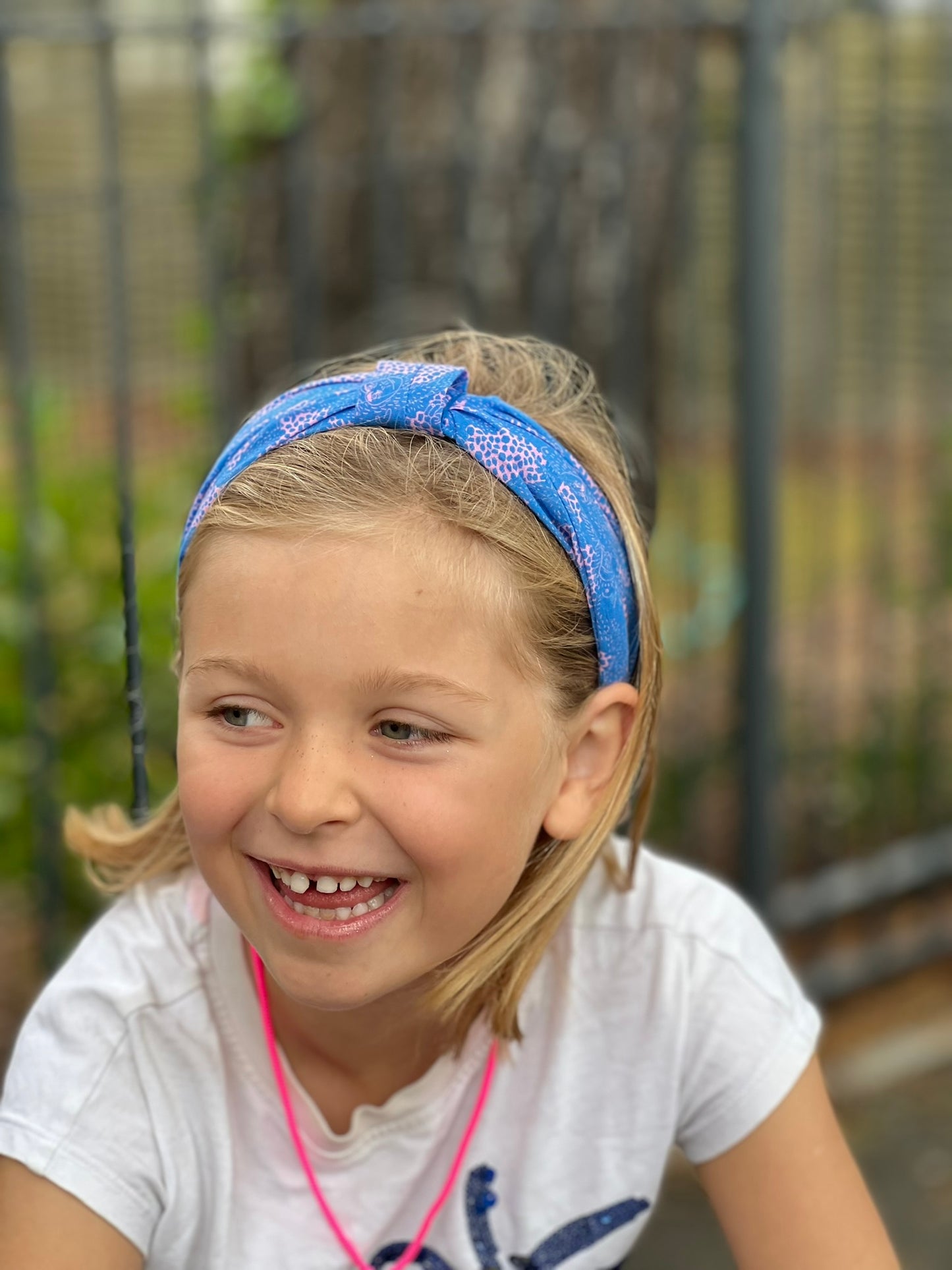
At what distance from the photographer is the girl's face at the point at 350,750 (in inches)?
52.5

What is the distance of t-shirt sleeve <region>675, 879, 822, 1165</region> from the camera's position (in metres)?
1.61

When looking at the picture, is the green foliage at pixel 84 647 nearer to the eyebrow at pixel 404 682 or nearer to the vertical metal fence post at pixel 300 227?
the vertical metal fence post at pixel 300 227

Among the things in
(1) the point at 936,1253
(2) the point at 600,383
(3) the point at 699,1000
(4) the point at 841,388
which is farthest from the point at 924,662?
(3) the point at 699,1000

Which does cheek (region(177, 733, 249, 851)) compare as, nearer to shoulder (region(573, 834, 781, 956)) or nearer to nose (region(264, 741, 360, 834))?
nose (region(264, 741, 360, 834))

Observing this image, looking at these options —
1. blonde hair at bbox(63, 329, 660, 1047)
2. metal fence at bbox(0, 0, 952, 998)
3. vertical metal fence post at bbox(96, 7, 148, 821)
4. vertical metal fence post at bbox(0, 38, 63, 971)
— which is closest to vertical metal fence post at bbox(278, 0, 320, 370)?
metal fence at bbox(0, 0, 952, 998)

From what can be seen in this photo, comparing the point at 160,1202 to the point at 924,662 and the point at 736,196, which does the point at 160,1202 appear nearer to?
the point at 736,196

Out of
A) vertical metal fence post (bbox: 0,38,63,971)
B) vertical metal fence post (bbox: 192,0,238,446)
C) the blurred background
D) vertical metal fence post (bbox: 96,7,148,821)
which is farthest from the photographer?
the blurred background

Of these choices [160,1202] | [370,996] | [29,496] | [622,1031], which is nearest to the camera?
[370,996]

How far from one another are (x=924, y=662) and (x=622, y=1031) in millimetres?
2368

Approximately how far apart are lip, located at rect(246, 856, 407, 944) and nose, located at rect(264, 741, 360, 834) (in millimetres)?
77

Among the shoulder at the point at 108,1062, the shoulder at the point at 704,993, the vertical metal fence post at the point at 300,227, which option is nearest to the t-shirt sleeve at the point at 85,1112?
the shoulder at the point at 108,1062

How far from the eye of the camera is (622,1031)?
1.64m

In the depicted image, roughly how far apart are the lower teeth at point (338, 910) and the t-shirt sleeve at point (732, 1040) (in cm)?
40

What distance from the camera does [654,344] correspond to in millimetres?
3855
